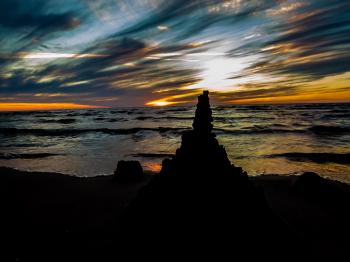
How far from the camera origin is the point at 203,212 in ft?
12.1

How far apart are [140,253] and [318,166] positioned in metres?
13.8

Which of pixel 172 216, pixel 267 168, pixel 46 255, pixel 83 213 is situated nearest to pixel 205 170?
pixel 172 216

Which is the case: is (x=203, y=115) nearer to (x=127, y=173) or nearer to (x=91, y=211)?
(x=91, y=211)

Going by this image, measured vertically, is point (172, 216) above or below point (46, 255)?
above

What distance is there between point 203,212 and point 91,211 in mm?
4278

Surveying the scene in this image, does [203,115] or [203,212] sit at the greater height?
[203,115]

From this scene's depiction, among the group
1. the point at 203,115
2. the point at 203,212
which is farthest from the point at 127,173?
the point at 203,212

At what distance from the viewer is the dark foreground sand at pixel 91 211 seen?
16.9ft

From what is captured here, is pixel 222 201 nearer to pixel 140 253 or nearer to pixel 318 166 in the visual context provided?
pixel 140 253

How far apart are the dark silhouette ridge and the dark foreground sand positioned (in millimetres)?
848

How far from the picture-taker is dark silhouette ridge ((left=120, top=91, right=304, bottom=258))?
3.49 metres

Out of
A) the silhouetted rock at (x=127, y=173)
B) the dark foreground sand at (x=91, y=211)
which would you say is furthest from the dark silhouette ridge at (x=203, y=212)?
the silhouetted rock at (x=127, y=173)

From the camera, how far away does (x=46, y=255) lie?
15.0ft

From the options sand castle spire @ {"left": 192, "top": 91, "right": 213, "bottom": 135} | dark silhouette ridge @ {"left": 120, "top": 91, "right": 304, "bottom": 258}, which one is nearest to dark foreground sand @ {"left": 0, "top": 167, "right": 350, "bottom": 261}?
dark silhouette ridge @ {"left": 120, "top": 91, "right": 304, "bottom": 258}
